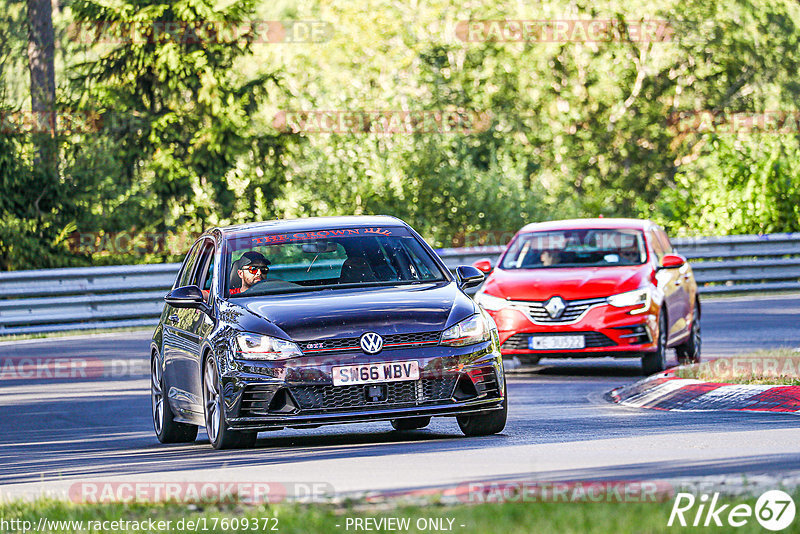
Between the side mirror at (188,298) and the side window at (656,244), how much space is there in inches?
299

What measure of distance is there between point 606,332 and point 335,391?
261 inches

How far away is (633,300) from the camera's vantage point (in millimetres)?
16562

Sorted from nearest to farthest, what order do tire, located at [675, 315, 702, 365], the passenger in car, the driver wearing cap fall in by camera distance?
the driver wearing cap
the passenger in car
tire, located at [675, 315, 702, 365]

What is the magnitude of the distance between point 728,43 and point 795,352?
31.9 metres

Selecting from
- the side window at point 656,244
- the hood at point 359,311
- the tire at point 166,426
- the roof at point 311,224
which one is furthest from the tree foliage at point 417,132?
the hood at point 359,311

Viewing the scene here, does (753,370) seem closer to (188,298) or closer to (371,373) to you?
(371,373)

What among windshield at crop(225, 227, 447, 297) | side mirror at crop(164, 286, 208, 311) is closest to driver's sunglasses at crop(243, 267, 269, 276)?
windshield at crop(225, 227, 447, 297)

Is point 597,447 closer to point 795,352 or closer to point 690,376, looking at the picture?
point 690,376

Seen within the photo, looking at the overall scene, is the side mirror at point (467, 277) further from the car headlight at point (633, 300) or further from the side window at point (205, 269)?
the car headlight at point (633, 300)

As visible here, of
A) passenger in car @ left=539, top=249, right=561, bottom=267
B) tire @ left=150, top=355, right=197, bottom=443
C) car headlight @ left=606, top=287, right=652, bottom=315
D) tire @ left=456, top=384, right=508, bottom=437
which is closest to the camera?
tire @ left=456, top=384, right=508, bottom=437

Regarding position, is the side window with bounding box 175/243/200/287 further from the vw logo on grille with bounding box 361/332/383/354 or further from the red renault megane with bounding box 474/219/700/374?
the red renault megane with bounding box 474/219/700/374

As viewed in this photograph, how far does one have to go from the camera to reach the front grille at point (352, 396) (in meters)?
10.2

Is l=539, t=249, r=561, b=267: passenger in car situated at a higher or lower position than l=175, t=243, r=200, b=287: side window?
lower

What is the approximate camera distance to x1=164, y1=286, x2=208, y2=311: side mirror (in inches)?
451
